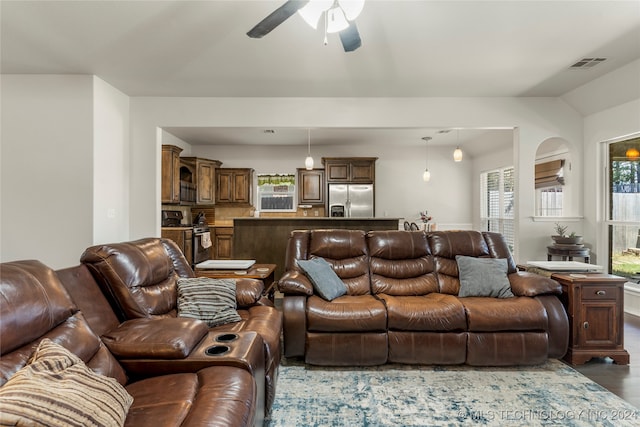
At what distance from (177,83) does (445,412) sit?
4329mm

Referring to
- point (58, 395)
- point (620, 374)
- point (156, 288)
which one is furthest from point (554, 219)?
point (58, 395)

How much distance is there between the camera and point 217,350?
1694mm

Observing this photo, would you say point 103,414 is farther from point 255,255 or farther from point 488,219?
point 488,219

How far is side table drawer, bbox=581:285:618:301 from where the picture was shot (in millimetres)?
Answer: 2785

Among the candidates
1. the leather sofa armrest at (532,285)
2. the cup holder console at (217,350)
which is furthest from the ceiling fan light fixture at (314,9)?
the leather sofa armrest at (532,285)

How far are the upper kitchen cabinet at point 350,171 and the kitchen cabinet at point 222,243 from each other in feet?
8.50

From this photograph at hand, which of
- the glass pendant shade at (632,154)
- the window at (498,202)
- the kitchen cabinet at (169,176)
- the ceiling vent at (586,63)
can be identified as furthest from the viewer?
the window at (498,202)

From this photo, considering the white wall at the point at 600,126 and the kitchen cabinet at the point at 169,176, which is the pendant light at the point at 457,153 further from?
the kitchen cabinet at the point at 169,176

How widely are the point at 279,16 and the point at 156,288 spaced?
76.0 inches

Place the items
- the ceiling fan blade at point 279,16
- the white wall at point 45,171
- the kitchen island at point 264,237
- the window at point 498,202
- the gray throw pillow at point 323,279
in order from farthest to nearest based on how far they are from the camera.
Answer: the window at point 498,202
the kitchen island at point 264,237
the white wall at point 45,171
the gray throw pillow at point 323,279
the ceiling fan blade at point 279,16

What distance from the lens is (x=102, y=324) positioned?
1804 millimetres

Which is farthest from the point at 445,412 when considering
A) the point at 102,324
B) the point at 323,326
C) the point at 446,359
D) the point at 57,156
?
the point at 57,156

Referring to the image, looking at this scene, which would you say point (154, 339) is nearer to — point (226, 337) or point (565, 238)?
point (226, 337)

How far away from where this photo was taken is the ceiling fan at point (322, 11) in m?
2.00
